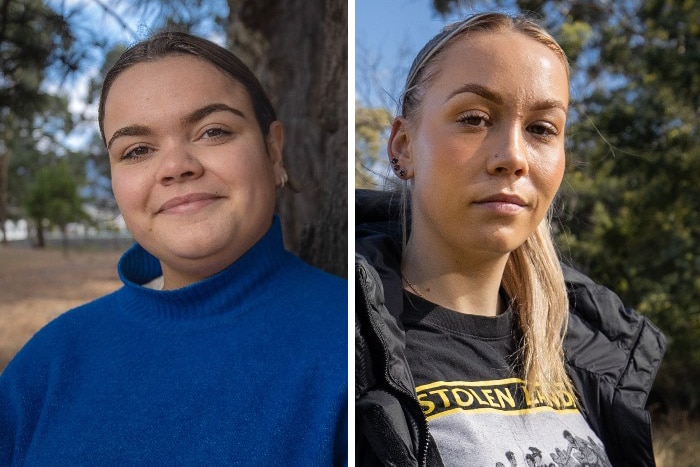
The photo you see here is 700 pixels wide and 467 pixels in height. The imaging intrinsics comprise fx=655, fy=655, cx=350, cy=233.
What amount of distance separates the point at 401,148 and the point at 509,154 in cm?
16

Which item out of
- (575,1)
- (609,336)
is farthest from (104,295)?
(575,1)

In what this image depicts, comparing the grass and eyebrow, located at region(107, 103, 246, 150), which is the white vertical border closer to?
eyebrow, located at region(107, 103, 246, 150)

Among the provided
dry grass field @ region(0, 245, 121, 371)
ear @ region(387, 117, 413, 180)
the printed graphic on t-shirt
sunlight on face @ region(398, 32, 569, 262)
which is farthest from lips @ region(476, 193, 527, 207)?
dry grass field @ region(0, 245, 121, 371)

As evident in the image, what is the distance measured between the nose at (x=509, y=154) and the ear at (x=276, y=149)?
43cm

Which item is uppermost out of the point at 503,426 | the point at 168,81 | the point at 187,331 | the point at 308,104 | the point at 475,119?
the point at 308,104

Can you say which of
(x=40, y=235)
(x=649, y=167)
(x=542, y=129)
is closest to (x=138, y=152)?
(x=40, y=235)

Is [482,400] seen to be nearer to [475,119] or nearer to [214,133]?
[475,119]

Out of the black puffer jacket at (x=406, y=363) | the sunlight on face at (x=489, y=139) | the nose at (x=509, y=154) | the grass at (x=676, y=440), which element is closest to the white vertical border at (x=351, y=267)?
the black puffer jacket at (x=406, y=363)

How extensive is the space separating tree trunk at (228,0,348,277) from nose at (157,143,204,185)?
0.38 meters

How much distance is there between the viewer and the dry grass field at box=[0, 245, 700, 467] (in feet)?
3.83

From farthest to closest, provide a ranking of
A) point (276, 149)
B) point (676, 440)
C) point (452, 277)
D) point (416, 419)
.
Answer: point (676, 440) < point (276, 149) < point (452, 277) < point (416, 419)

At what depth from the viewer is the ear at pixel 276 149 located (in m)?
1.14

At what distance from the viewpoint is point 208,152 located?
3.35ft

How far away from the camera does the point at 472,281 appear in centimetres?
93
